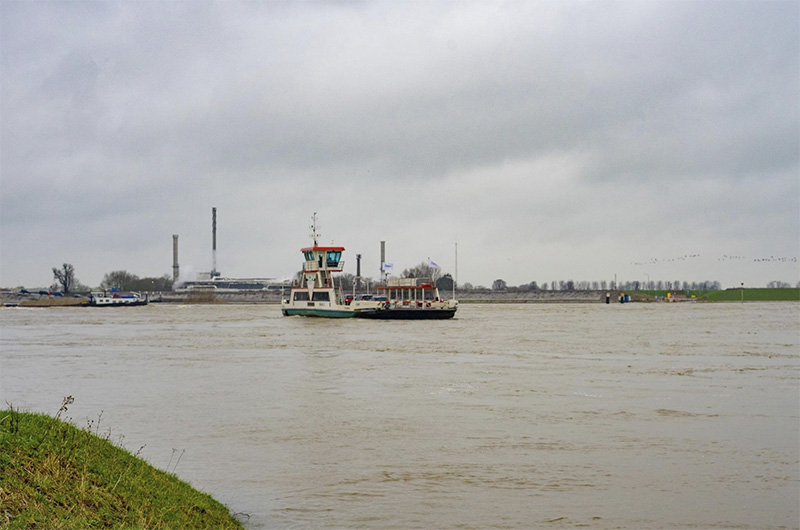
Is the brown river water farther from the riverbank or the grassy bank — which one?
the riverbank

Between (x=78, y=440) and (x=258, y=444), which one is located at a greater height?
(x=78, y=440)

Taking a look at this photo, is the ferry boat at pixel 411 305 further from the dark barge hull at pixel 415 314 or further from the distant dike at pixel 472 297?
the distant dike at pixel 472 297

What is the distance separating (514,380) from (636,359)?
10.2m

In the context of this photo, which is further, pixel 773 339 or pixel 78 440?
pixel 773 339

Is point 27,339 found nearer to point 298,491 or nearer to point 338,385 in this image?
point 338,385

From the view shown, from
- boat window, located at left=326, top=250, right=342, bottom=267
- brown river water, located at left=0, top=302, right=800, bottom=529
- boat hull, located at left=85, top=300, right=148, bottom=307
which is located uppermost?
boat window, located at left=326, top=250, right=342, bottom=267

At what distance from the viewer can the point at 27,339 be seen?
5069cm

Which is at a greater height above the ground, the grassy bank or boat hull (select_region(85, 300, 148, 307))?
boat hull (select_region(85, 300, 148, 307))

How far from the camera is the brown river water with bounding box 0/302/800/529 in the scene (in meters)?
11.6

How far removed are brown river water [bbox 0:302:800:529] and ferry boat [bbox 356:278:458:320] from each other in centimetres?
3954

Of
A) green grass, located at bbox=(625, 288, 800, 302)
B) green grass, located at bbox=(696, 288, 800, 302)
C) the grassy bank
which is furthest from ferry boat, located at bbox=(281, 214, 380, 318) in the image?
green grass, located at bbox=(696, 288, 800, 302)

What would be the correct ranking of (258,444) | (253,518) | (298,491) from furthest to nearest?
1. (258,444)
2. (298,491)
3. (253,518)

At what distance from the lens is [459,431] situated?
56.8 ft

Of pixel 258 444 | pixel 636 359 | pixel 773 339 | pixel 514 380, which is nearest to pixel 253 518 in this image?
pixel 258 444
